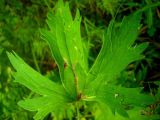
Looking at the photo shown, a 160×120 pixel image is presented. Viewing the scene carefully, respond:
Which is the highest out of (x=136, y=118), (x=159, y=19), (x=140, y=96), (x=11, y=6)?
(x=11, y=6)

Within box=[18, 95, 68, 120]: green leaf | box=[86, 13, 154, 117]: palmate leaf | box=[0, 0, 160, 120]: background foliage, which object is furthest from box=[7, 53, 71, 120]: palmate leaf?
box=[0, 0, 160, 120]: background foliage

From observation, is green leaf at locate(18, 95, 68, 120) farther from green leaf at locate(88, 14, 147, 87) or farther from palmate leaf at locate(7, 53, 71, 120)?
green leaf at locate(88, 14, 147, 87)

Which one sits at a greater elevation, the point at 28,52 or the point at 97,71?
the point at 28,52

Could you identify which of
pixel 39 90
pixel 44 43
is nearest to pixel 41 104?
pixel 39 90

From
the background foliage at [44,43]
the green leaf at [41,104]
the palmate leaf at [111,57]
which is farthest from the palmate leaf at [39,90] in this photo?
the background foliage at [44,43]

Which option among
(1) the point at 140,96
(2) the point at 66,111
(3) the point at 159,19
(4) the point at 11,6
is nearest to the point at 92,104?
(2) the point at 66,111

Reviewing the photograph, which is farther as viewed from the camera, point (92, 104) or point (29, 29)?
point (29, 29)

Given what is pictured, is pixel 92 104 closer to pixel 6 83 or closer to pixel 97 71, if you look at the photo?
pixel 97 71
